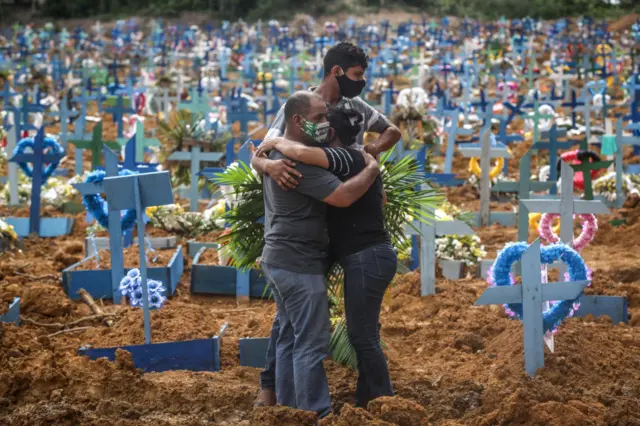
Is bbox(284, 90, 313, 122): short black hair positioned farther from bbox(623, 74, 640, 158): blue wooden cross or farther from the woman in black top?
bbox(623, 74, 640, 158): blue wooden cross

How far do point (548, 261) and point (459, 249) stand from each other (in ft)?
12.0

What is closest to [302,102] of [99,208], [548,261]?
[548,261]

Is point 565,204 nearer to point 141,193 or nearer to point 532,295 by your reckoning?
point 532,295

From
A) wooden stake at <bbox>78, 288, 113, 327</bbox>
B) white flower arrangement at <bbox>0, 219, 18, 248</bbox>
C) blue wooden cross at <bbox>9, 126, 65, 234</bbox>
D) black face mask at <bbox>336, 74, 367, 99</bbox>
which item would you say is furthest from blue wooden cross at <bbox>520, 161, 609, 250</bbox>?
blue wooden cross at <bbox>9, 126, 65, 234</bbox>

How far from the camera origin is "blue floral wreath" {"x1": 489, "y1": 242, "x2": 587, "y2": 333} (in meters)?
6.12

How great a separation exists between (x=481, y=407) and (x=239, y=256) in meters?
1.68

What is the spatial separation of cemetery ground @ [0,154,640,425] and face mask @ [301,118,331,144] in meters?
1.24

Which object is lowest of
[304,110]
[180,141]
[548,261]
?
[548,261]

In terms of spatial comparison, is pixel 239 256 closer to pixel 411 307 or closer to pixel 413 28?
pixel 411 307

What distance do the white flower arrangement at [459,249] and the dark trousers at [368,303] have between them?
4.70 m

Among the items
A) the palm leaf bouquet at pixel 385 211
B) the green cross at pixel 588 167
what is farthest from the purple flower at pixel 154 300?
the green cross at pixel 588 167

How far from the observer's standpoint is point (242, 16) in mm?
53562

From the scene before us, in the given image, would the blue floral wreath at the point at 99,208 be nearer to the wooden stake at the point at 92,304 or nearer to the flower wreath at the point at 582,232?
the wooden stake at the point at 92,304

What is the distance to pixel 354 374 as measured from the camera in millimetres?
6062
